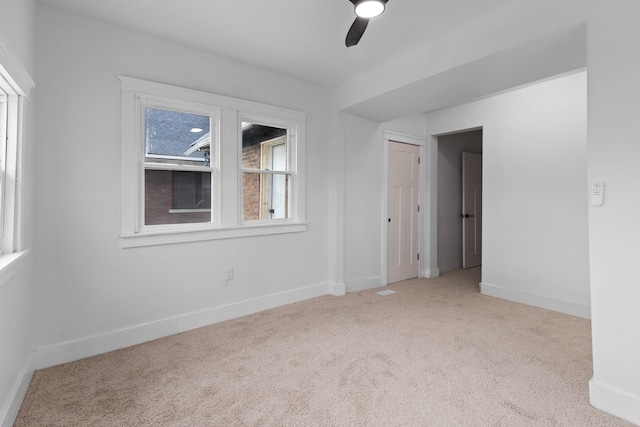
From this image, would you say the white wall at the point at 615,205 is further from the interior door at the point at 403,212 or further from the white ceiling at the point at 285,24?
the interior door at the point at 403,212

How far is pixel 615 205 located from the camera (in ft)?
5.84

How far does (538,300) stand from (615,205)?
2.30 meters

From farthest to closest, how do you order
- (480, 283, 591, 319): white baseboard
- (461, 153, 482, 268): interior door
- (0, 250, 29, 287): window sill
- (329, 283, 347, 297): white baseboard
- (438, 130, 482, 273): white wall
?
(461, 153, 482, 268): interior door, (438, 130, 482, 273): white wall, (329, 283, 347, 297): white baseboard, (480, 283, 591, 319): white baseboard, (0, 250, 29, 287): window sill

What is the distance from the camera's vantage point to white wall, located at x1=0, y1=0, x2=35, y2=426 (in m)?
1.58

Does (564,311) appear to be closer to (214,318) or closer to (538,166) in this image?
(538,166)

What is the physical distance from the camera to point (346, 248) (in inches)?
162

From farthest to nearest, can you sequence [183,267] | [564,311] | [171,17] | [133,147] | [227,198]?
1. [564,311]
2. [227,198]
3. [183,267]
4. [133,147]
5. [171,17]

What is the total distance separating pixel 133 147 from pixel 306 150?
71.8 inches

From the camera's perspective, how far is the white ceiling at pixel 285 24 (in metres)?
2.29

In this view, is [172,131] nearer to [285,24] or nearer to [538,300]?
[285,24]

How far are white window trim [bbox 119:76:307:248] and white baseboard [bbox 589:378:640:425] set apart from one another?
9.15 feet

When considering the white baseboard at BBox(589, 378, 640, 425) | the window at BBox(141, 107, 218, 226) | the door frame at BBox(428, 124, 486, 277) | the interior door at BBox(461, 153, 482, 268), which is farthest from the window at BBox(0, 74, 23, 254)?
the interior door at BBox(461, 153, 482, 268)

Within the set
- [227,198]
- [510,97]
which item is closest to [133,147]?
[227,198]

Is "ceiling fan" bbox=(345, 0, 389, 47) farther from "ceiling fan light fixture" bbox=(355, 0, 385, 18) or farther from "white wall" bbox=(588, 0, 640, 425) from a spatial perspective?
"white wall" bbox=(588, 0, 640, 425)
